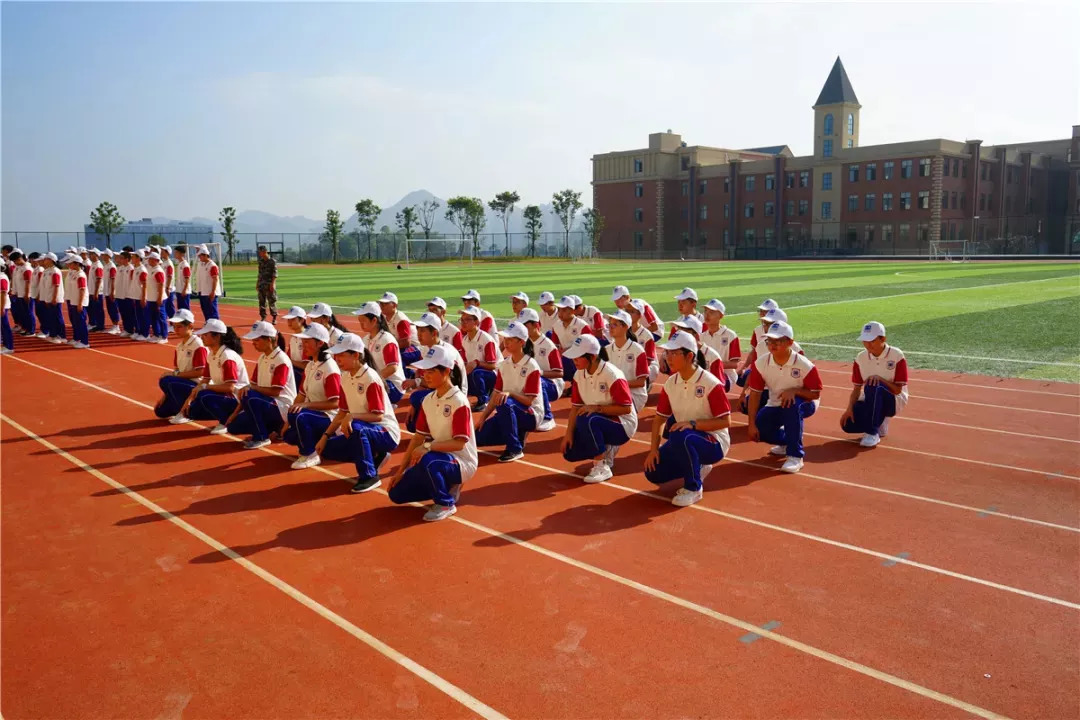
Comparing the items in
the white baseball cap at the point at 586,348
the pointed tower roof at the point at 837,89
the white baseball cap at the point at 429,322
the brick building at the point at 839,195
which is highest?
the pointed tower roof at the point at 837,89

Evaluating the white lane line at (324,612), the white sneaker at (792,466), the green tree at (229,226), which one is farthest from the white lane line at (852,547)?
the green tree at (229,226)

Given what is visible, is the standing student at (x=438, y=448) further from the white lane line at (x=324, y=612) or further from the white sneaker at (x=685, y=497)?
the white sneaker at (x=685, y=497)

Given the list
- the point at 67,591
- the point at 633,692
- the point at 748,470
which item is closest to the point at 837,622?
the point at 633,692

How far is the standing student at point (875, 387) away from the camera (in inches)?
341

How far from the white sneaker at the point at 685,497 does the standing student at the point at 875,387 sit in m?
2.70

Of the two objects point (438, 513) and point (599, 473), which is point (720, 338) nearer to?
point (599, 473)

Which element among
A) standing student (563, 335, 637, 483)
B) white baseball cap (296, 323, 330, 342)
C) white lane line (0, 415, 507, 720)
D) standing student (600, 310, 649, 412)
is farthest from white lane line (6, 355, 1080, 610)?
white lane line (0, 415, 507, 720)

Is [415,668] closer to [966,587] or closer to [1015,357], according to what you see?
[966,587]

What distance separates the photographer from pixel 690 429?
279 inches

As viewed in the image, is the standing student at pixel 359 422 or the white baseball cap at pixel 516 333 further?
the white baseball cap at pixel 516 333

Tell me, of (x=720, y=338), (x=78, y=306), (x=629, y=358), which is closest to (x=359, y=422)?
(x=629, y=358)

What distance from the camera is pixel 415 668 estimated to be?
4426 millimetres

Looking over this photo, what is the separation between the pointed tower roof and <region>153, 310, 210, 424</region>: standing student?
7604 cm

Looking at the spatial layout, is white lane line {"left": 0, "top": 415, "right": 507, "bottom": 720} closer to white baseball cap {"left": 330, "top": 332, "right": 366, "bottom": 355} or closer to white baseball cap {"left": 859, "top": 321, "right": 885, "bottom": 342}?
white baseball cap {"left": 330, "top": 332, "right": 366, "bottom": 355}
